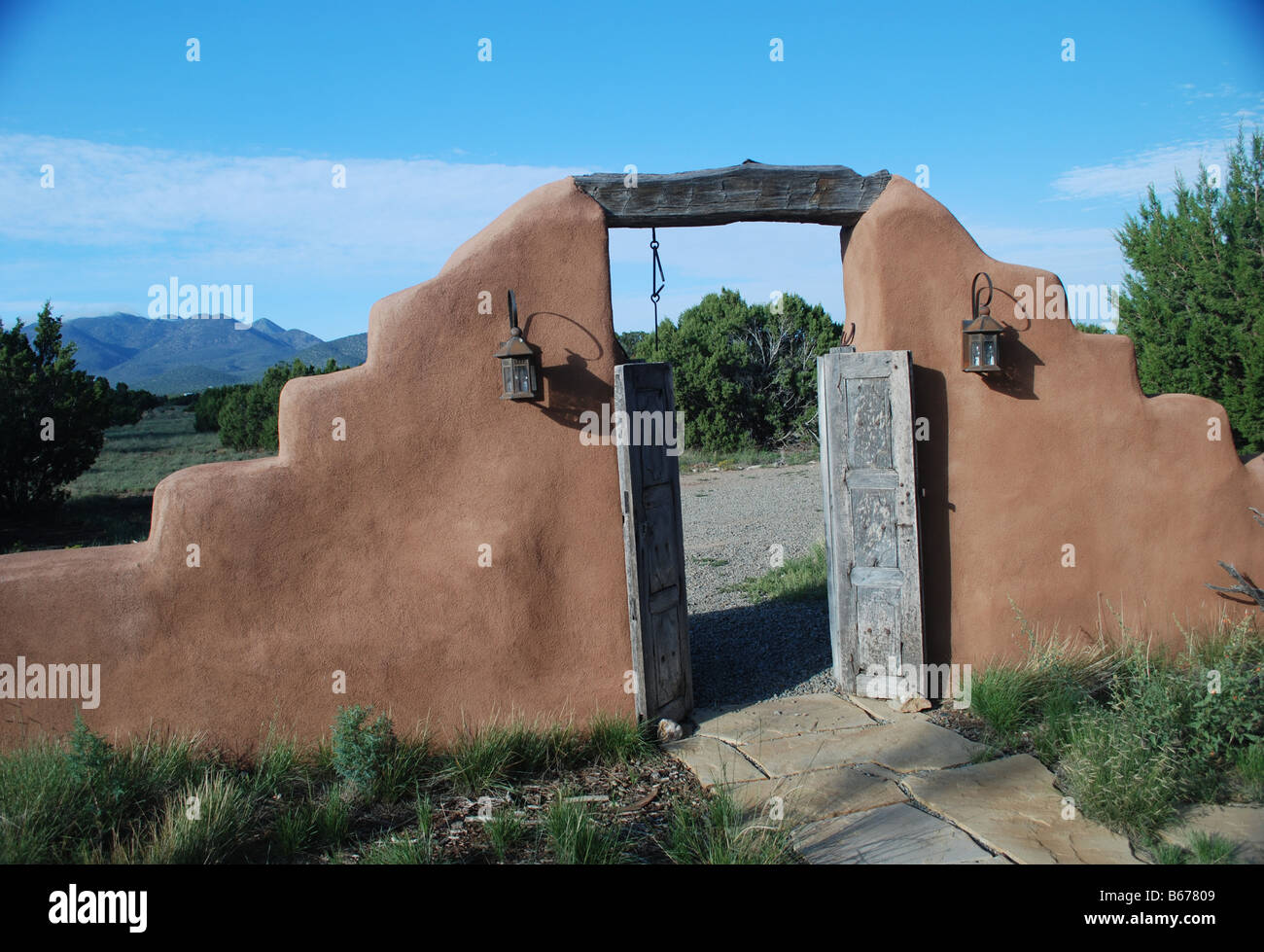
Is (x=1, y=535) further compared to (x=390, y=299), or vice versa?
(x=1, y=535)

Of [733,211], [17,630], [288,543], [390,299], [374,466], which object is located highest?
[733,211]

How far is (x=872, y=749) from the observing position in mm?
4957

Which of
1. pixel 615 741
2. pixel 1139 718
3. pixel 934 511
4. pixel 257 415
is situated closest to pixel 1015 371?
pixel 934 511

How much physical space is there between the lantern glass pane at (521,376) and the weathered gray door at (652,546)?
54cm

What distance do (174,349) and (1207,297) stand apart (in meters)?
119

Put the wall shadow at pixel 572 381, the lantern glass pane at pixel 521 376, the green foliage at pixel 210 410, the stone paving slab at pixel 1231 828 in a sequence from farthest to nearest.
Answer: the green foliage at pixel 210 410 → the wall shadow at pixel 572 381 → the lantern glass pane at pixel 521 376 → the stone paving slab at pixel 1231 828

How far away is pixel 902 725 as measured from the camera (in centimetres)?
525

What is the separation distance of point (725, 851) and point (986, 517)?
9.80 ft

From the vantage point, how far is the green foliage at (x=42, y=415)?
13445 millimetres

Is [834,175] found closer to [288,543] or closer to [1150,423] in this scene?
[1150,423]

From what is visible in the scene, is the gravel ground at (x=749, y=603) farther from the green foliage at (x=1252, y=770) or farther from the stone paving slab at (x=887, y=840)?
the green foliage at (x=1252, y=770)

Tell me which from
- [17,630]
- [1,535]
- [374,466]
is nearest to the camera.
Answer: [17,630]

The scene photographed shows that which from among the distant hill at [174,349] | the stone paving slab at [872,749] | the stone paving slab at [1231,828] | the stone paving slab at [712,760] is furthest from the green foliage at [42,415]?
the distant hill at [174,349]
